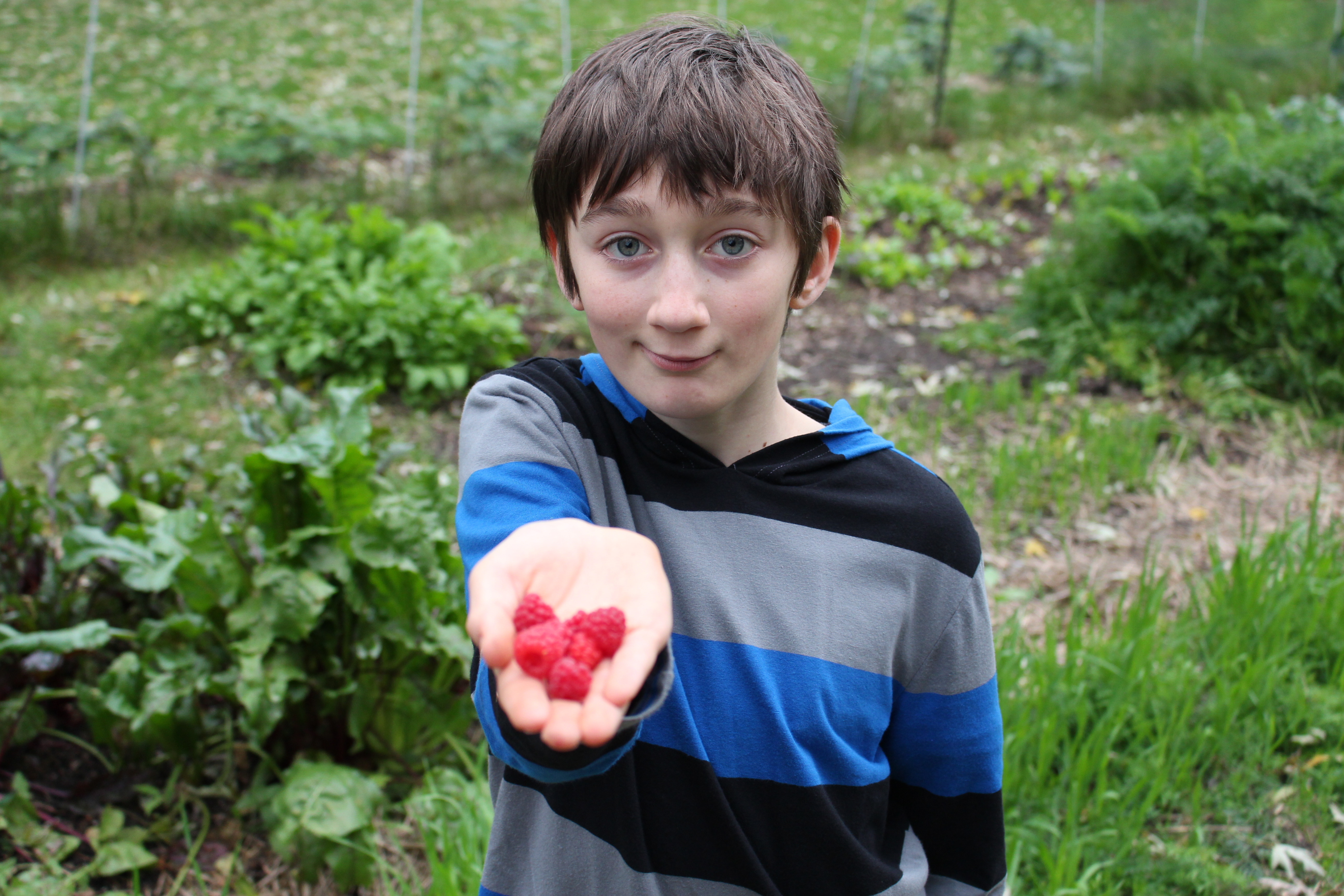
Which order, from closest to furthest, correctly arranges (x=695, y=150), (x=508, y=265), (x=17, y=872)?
(x=695, y=150)
(x=17, y=872)
(x=508, y=265)

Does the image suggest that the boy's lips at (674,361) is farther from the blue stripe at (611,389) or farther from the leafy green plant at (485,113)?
the leafy green plant at (485,113)

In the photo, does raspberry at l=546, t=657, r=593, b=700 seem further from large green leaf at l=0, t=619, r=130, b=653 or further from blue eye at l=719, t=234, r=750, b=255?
large green leaf at l=0, t=619, r=130, b=653

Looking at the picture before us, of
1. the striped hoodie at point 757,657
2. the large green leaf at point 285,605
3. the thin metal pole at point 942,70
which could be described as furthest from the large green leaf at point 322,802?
the thin metal pole at point 942,70

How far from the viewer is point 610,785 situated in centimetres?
120

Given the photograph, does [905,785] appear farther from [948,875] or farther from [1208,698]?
[1208,698]

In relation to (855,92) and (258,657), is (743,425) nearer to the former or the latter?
(258,657)

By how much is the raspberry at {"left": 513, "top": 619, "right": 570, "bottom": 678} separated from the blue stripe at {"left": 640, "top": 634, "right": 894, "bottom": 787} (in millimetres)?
327

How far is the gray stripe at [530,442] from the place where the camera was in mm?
1142

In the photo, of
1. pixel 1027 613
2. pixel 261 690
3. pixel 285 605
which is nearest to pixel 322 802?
pixel 261 690

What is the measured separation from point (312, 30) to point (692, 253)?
1575 centimetres

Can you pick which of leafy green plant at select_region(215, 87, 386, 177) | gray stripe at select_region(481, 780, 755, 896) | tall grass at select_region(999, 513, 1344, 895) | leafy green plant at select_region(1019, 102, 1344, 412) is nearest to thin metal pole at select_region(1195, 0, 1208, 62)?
leafy green plant at select_region(1019, 102, 1344, 412)

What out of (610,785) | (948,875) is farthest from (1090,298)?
(610,785)

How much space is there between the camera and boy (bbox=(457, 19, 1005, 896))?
45.4 inches

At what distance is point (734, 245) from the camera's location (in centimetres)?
119
